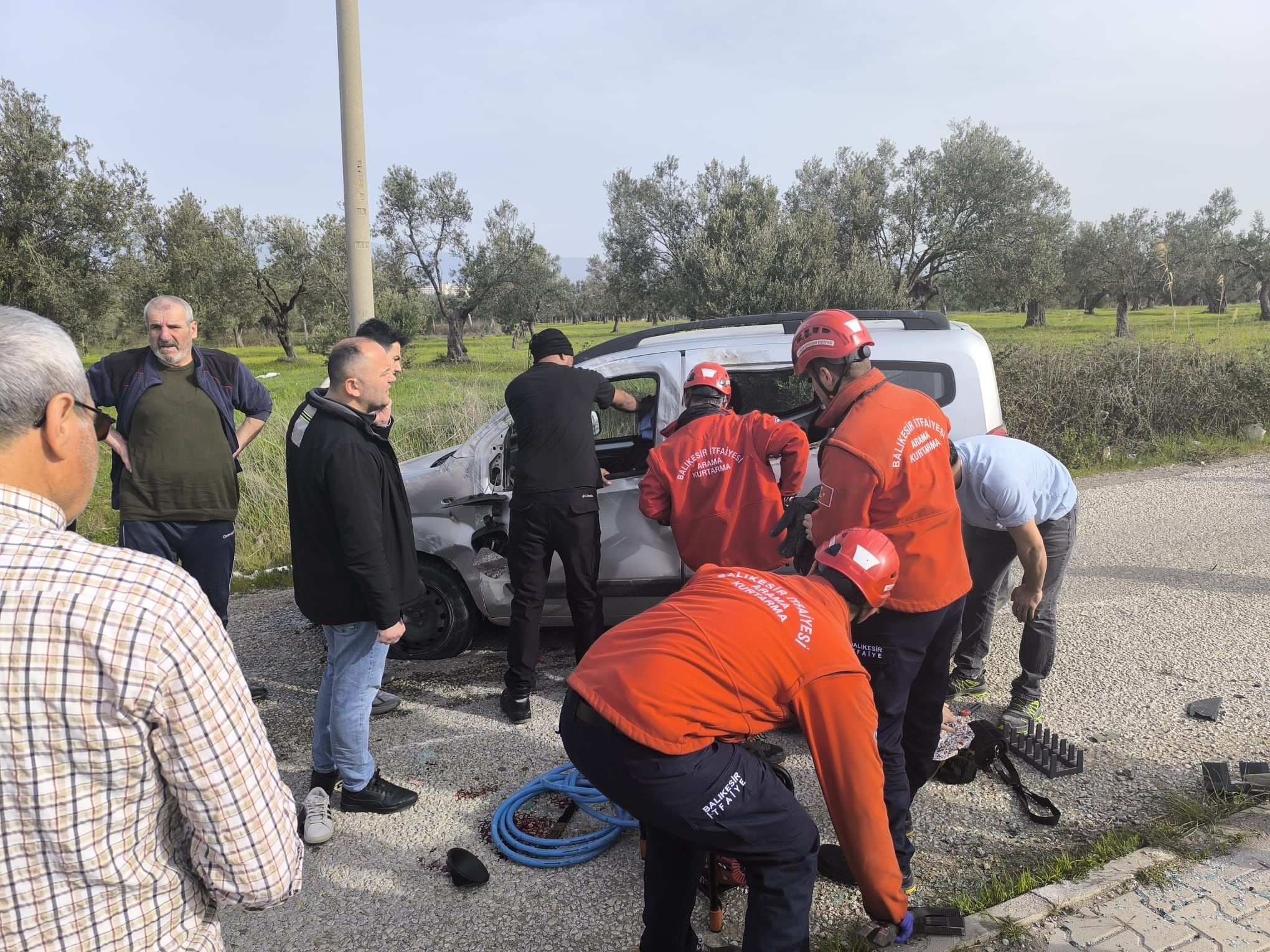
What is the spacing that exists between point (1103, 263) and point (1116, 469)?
3233 centimetres

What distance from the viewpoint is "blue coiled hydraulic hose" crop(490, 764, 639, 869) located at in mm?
3193

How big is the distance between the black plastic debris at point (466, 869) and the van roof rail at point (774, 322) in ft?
9.35

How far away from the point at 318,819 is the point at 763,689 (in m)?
2.29

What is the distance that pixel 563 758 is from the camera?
3973 mm

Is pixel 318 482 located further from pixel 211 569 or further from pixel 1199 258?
pixel 1199 258

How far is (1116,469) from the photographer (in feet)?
33.5

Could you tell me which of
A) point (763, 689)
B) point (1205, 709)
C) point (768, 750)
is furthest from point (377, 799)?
point (1205, 709)

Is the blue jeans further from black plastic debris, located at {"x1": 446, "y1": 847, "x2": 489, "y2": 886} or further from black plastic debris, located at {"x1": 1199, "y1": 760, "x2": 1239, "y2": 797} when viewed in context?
black plastic debris, located at {"x1": 1199, "y1": 760, "x2": 1239, "y2": 797}

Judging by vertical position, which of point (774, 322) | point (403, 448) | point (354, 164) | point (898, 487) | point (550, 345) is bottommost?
point (403, 448)

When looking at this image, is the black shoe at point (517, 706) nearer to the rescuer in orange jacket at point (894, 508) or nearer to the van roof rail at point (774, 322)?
the van roof rail at point (774, 322)

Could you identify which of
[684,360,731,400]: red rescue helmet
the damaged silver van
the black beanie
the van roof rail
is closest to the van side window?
the damaged silver van

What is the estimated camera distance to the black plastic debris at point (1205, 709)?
415cm

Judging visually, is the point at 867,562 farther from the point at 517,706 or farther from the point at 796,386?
the point at 796,386

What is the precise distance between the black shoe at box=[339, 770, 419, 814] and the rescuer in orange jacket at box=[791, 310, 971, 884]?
205cm
